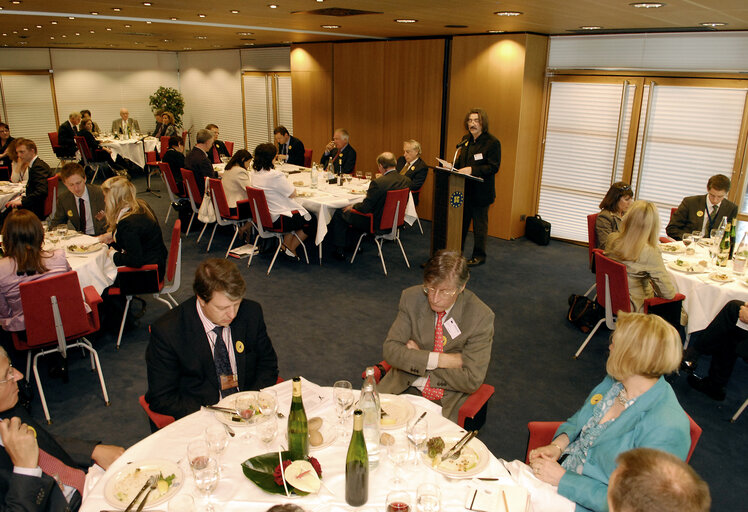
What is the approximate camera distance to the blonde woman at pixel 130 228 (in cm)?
466

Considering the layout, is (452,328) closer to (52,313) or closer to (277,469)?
(277,469)

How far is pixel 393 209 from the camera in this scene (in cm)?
669

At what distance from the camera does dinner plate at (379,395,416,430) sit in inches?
95.2

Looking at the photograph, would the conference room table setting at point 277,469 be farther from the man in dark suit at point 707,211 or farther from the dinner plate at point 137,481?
the man in dark suit at point 707,211

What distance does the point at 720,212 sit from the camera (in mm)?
5773

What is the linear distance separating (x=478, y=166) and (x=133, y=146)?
8924 millimetres

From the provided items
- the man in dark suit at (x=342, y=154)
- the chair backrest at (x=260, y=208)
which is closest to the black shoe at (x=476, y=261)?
the chair backrest at (x=260, y=208)

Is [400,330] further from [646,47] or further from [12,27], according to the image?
[12,27]

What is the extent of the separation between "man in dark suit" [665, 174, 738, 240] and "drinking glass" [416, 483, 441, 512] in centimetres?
493

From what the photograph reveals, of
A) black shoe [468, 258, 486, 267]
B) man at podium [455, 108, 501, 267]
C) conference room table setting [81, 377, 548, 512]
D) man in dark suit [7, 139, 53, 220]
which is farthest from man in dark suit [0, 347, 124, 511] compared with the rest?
man in dark suit [7, 139, 53, 220]

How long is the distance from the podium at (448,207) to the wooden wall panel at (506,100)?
1.80 metres

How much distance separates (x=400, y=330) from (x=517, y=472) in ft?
3.65

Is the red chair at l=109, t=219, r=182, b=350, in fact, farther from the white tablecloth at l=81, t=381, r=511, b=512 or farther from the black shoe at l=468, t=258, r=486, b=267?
the black shoe at l=468, t=258, r=486, b=267

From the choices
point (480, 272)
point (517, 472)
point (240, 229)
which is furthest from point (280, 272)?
point (517, 472)
